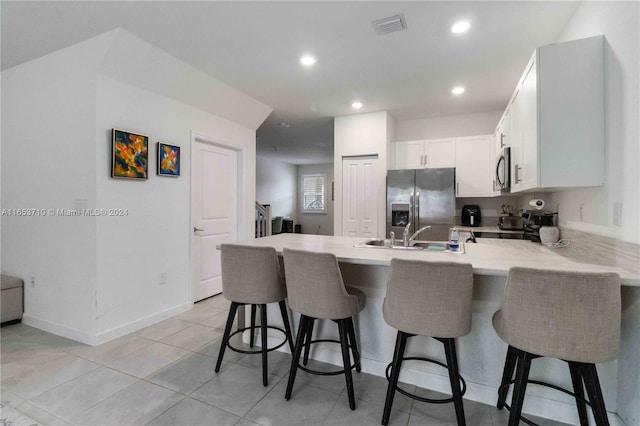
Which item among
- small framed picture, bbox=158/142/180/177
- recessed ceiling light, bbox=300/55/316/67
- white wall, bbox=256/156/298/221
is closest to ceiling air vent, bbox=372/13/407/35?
recessed ceiling light, bbox=300/55/316/67

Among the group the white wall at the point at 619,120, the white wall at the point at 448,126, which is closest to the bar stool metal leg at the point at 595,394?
the white wall at the point at 619,120

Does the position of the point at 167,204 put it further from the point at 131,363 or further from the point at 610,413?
the point at 610,413

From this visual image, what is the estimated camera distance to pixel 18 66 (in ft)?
10.1

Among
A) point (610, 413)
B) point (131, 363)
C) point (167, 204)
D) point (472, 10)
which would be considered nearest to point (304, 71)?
point (472, 10)

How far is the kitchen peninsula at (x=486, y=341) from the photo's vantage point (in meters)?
1.44

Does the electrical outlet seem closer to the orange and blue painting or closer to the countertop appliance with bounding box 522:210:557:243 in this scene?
the countertop appliance with bounding box 522:210:557:243

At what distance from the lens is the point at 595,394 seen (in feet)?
4.19

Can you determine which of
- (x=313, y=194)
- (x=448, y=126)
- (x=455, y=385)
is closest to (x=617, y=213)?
(x=455, y=385)

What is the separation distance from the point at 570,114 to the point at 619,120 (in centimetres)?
22

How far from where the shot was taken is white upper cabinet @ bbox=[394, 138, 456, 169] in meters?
4.36

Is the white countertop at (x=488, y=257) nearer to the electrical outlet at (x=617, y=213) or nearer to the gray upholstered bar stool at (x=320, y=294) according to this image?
the gray upholstered bar stool at (x=320, y=294)

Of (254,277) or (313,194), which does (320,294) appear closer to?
(254,277)

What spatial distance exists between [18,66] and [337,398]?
14.0 feet

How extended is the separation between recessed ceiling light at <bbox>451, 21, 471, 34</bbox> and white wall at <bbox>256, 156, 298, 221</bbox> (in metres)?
6.34
